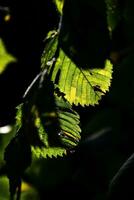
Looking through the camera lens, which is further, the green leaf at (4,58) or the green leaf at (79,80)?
the green leaf at (4,58)

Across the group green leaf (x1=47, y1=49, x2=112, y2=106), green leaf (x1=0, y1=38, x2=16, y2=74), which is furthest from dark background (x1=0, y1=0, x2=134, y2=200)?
green leaf (x1=47, y1=49, x2=112, y2=106)

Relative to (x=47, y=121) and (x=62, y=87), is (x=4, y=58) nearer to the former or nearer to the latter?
(x=62, y=87)

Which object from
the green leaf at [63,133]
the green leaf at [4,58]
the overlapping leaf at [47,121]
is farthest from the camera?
the green leaf at [4,58]

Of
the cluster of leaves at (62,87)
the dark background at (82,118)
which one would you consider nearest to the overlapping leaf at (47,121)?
the cluster of leaves at (62,87)

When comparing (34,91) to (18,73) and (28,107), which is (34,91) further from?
(18,73)

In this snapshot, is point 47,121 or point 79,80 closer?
point 47,121

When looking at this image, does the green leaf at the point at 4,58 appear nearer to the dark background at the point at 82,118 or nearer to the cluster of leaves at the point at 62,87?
the dark background at the point at 82,118

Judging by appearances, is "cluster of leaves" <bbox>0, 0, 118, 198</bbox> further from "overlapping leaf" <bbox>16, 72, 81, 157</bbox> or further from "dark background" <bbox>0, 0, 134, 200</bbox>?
"dark background" <bbox>0, 0, 134, 200</bbox>

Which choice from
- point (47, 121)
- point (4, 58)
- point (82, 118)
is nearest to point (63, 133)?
point (47, 121)

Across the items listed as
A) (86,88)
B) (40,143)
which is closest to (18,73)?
(86,88)
